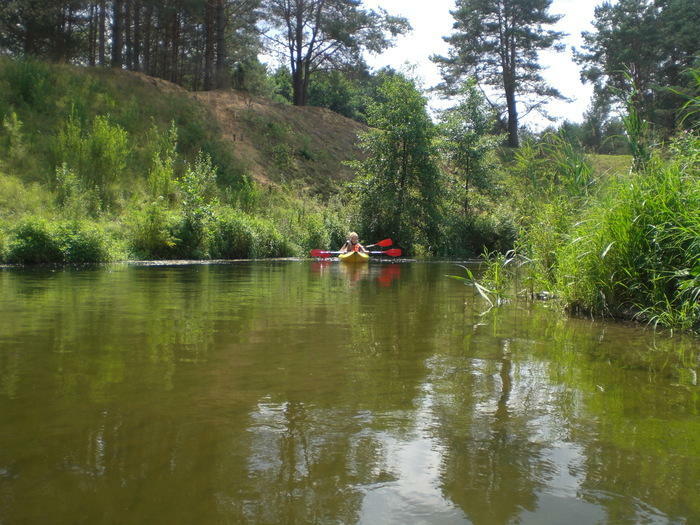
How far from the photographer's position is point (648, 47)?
38000mm

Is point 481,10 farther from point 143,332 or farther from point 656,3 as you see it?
point 143,332

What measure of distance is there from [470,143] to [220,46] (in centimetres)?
1454

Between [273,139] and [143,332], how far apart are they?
1082 inches

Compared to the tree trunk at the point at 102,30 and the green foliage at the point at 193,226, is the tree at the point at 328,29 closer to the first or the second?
the tree trunk at the point at 102,30

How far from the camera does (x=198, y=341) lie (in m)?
4.84

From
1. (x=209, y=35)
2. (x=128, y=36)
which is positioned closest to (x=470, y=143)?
(x=209, y=35)

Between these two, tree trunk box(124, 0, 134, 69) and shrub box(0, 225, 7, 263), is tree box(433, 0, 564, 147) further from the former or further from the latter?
shrub box(0, 225, 7, 263)

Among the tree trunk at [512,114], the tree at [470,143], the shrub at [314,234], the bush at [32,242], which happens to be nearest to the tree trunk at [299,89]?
the tree at [470,143]

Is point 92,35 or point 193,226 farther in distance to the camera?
point 92,35

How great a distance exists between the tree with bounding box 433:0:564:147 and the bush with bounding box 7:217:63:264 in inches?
1351

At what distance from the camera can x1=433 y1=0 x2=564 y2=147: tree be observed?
40.9 meters

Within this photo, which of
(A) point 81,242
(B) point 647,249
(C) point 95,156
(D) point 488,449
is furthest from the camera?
(C) point 95,156

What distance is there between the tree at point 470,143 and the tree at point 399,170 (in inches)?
107

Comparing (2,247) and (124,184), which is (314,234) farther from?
(2,247)
